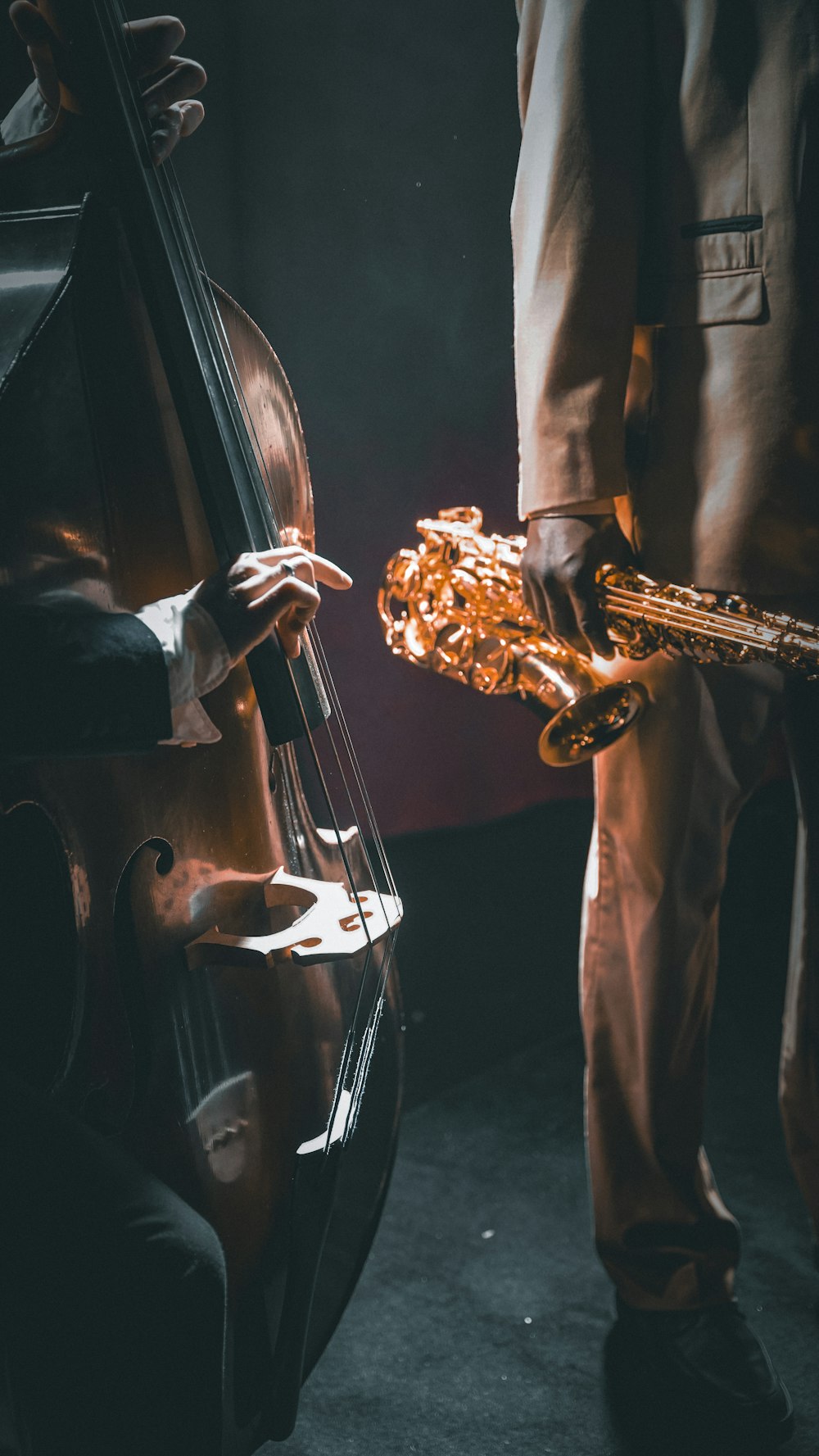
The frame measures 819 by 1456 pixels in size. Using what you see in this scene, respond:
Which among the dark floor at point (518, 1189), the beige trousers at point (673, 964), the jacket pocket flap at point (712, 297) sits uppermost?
the jacket pocket flap at point (712, 297)

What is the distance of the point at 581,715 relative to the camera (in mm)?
1173

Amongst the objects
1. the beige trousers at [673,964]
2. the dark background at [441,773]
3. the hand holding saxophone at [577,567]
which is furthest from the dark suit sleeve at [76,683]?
the dark background at [441,773]

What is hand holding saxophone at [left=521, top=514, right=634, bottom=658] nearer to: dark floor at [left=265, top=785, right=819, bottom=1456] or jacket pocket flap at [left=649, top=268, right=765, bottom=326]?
jacket pocket flap at [left=649, top=268, right=765, bottom=326]

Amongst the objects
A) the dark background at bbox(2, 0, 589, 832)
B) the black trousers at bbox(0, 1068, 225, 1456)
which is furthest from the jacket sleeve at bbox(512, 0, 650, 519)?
the black trousers at bbox(0, 1068, 225, 1456)

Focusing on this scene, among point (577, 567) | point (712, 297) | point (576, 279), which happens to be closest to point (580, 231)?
point (576, 279)

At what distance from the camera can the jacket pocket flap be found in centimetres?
105

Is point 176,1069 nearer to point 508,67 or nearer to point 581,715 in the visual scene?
point 581,715

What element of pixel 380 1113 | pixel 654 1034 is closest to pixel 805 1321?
pixel 654 1034

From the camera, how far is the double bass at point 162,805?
74cm

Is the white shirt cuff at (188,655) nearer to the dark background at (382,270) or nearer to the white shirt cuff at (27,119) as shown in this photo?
the white shirt cuff at (27,119)

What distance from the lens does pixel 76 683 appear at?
718mm

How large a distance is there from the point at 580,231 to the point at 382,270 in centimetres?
62

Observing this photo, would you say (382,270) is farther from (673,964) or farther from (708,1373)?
(708,1373)

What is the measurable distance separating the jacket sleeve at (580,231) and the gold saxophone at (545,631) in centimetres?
14
